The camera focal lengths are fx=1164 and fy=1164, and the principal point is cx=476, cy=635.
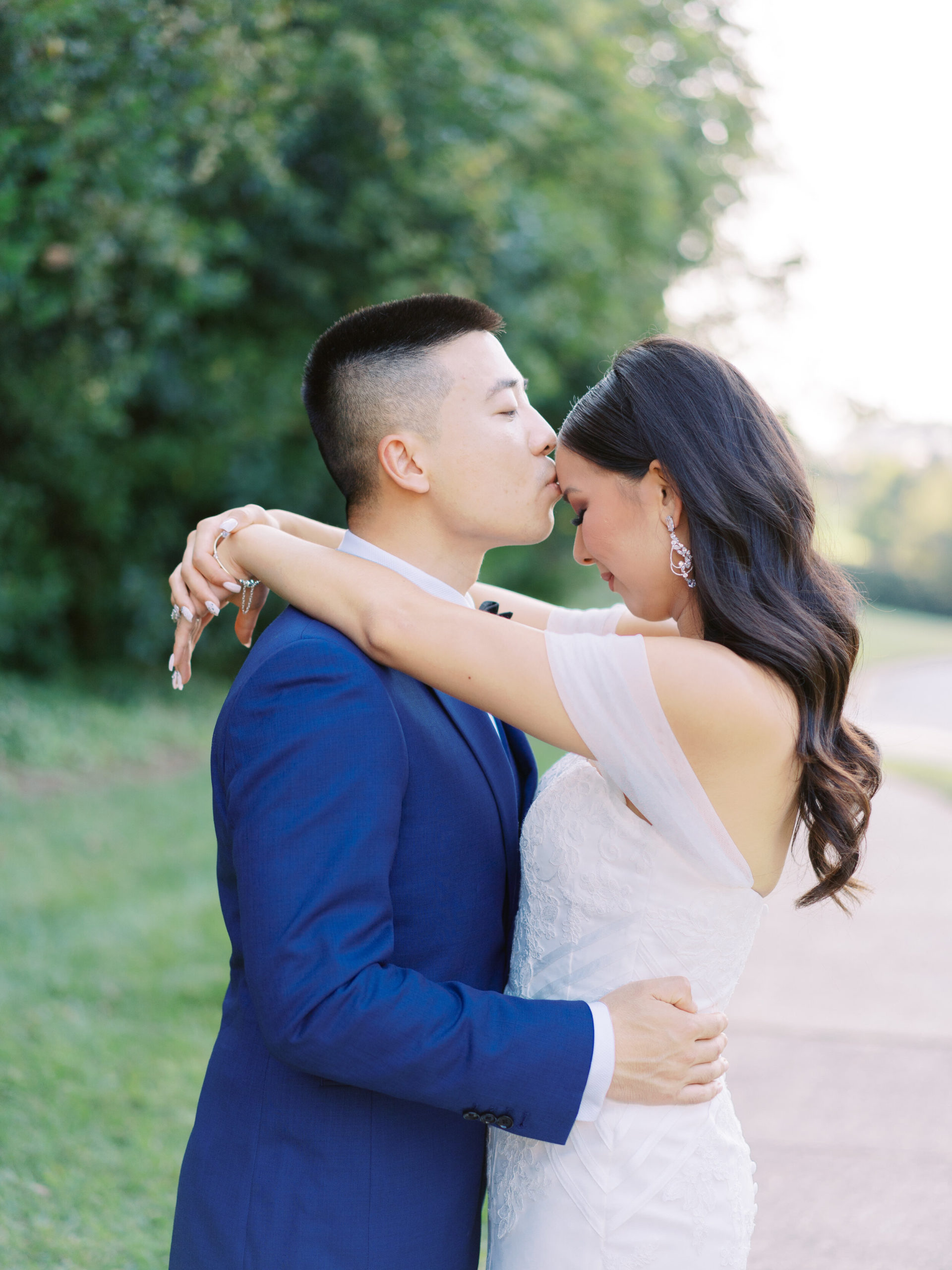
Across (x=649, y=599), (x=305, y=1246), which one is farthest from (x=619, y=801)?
(x=305, y=1246)

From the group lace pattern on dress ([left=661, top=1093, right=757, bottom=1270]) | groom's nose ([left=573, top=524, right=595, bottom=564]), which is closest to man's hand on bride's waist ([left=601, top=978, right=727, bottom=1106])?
lace pattern on dress ([left=661, top=1093, right=757, bottom=1270])

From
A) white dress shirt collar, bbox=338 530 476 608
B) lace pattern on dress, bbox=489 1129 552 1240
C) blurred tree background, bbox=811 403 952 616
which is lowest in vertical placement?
blurred tree background, bbox=811 403 952 616

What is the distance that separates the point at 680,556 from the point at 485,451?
1.35 ft

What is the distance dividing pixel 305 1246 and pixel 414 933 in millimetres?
499

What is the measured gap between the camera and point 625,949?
2.04 metres

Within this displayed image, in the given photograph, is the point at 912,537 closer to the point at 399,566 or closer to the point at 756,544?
the point at 756,544

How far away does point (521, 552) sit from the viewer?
51.6 ft

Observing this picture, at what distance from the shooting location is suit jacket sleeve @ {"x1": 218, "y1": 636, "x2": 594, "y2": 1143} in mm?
1650

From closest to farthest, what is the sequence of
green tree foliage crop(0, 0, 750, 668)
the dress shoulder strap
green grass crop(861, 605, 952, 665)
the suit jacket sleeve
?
the suit jacket sleeve, the dress shoulder strap, green tree foliage crop(0, 0, 750, 668), green grass crop(861, 605, 952, 665)

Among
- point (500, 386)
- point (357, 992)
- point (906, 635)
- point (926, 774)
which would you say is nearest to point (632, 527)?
point (500, 386)

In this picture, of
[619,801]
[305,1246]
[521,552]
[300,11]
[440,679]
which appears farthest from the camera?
[521,552]

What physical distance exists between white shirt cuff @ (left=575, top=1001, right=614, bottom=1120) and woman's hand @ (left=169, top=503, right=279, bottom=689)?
3.10 ft

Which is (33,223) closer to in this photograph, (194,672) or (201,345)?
(201,345)

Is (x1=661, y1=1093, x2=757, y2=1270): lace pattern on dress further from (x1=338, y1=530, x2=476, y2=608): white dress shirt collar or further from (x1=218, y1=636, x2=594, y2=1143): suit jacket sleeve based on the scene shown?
(x1=338, y1=530, x2=476, y2=608): white dress shirt collar
